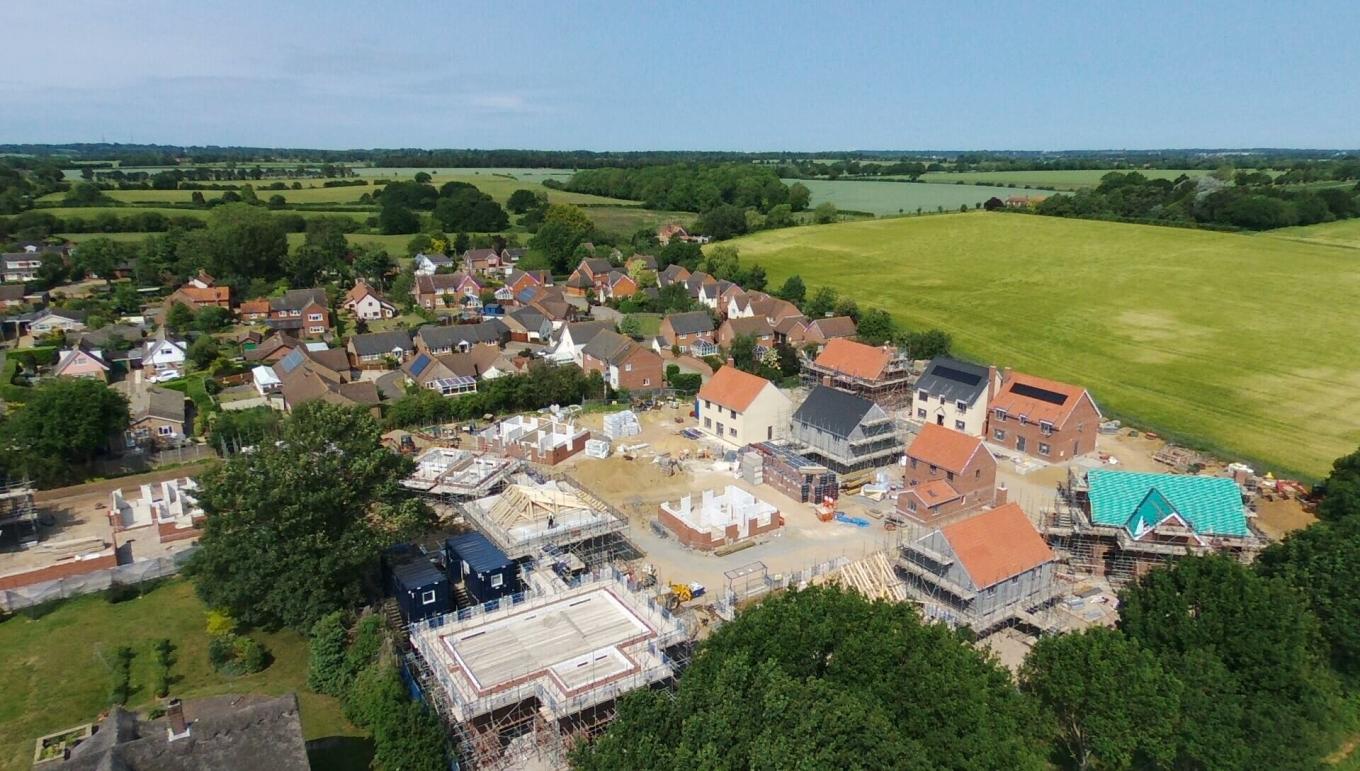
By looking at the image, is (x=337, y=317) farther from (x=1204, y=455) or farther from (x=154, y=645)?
(x=1204, y=455)

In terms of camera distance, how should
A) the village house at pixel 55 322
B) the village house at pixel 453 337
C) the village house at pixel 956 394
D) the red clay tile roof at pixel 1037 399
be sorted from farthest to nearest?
the village house at pixel 55 322 < the village house at pixel 453 337 < the village house at pixel 956 394 < the red clay tile roof at pixel 1037 399

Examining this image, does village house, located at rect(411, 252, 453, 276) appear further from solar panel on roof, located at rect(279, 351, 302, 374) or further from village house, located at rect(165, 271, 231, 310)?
solar panel on roof, located at rect(279, 351, 302, 374)

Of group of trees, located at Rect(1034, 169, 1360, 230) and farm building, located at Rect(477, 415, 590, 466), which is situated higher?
group of trees, located at Rect(1034, 169, 1360, 230)

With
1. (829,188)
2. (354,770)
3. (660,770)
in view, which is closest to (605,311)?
(354,770)

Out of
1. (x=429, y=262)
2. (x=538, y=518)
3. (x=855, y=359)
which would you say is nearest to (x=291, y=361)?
(x=538, y=518)

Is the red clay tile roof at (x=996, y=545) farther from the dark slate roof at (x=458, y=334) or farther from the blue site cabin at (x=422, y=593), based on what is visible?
the dark slate roof at (x=458, y=334)

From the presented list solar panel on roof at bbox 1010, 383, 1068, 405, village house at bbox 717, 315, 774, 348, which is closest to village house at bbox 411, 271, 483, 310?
village house at bbox 717, 315, 774, 348

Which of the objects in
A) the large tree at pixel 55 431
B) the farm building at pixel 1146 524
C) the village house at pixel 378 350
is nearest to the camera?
the farm building at pixel 1146 524

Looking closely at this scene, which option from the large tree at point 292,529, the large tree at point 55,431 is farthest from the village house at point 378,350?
the large tree at point 292,529
